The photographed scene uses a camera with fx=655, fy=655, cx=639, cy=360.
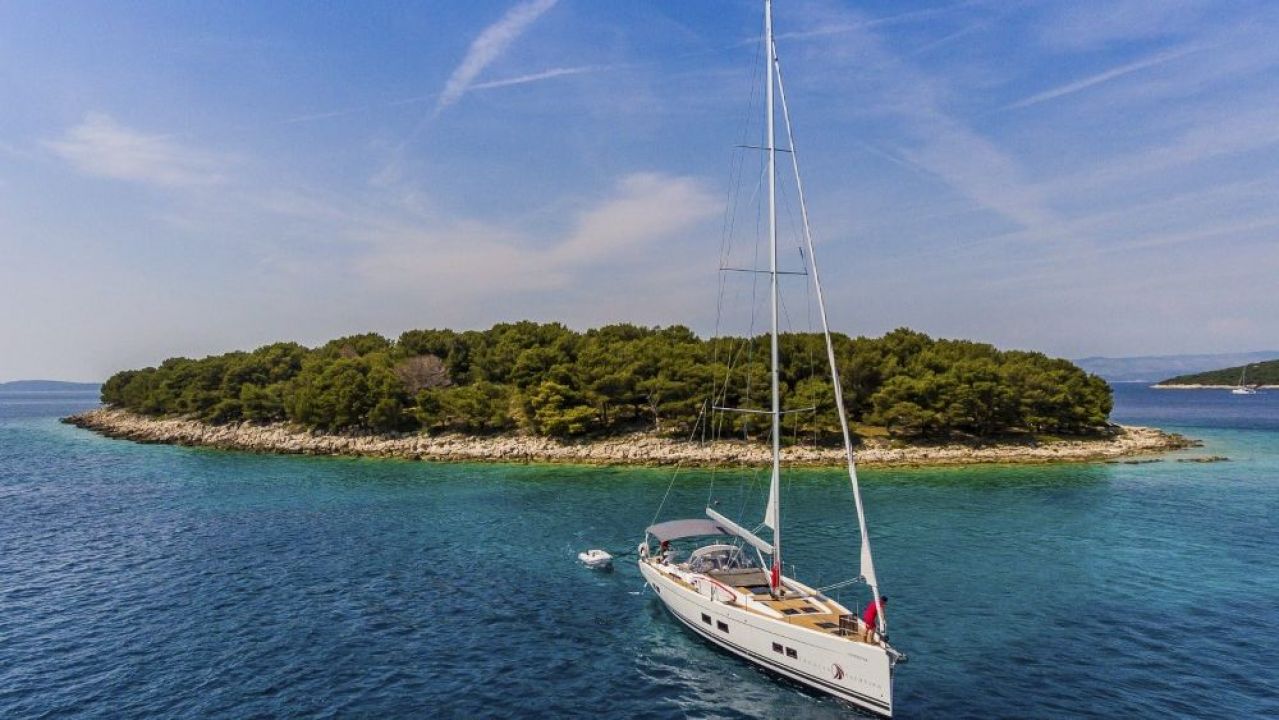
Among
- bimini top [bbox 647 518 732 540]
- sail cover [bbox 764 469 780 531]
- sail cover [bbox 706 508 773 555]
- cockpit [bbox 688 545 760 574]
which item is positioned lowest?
cockpit [bbox 688 545 760 574]

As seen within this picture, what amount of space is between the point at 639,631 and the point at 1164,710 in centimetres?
1632

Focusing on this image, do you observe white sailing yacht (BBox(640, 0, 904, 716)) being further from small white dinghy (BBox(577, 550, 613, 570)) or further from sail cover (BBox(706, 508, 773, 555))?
small white dinghy (BBox(577, 550, 613, 570))

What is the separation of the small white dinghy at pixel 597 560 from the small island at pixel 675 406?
100 feet

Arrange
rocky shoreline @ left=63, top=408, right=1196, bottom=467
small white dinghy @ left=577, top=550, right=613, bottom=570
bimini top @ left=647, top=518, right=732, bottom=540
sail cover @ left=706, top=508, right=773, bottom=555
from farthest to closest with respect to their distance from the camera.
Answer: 1. rocky shoreline @ left=63, top=408, right=1196, bottom=467
2. small white dinghy @ left=577, top=550, right=613, bottom=570
3. bimini top @ left=647, top=518, right=732, bottom=540
4. sail cover @ left=706, top=508, right=773, bottom=555

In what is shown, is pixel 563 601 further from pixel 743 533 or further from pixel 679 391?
pixel 679 391

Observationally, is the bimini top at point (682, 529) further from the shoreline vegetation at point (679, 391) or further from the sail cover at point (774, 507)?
the shoreline vegetation at point (679, 391)

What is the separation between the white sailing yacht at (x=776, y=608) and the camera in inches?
727

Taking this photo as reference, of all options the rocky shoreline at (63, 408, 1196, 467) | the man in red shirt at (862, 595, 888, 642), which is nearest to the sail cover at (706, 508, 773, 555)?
the man in red shirt at (862, 595, 888, 642)

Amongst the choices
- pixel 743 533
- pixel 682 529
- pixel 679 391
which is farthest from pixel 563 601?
pixel 679 391

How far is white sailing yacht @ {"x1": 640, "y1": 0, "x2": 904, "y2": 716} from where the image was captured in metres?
18.5

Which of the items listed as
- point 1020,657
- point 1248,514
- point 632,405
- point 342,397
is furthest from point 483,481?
point 1248,514

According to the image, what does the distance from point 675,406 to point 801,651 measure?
50.5 metres

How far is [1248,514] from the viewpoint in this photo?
1677 inches

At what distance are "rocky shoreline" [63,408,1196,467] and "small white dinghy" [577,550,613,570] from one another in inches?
1225
